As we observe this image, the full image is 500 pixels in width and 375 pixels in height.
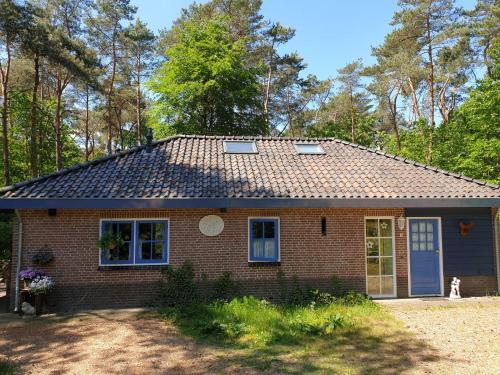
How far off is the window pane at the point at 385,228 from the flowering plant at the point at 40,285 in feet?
26.7

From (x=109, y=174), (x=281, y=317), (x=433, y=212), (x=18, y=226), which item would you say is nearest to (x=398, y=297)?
(x=433, y=212)

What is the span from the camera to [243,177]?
1038cm

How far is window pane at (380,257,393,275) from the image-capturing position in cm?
1042

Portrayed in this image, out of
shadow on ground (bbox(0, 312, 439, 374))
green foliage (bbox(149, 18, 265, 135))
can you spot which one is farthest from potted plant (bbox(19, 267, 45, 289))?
green foliage (bbox(149, 18, 265, 135))

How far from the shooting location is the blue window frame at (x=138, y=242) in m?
9.52

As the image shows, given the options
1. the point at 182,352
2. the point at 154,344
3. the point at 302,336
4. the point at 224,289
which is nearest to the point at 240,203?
the point at 224,289

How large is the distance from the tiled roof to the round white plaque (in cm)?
69

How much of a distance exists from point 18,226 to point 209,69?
15.3 m

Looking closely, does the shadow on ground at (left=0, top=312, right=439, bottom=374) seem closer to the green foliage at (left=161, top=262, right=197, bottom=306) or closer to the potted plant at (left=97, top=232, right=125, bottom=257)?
the green foliage at (left=161, top=262, right=197, bottom=306)

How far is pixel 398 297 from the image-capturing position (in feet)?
33.6

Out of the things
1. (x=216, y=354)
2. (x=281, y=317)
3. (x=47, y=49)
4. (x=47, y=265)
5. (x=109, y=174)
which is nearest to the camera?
(x=216, y=354)

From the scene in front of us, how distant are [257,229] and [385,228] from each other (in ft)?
Answer: 11.2

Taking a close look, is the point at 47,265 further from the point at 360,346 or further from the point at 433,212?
the point at 433,212

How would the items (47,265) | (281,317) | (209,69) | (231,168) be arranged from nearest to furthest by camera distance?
(281,317) < (47,265) < (231,168) < (209,69)
